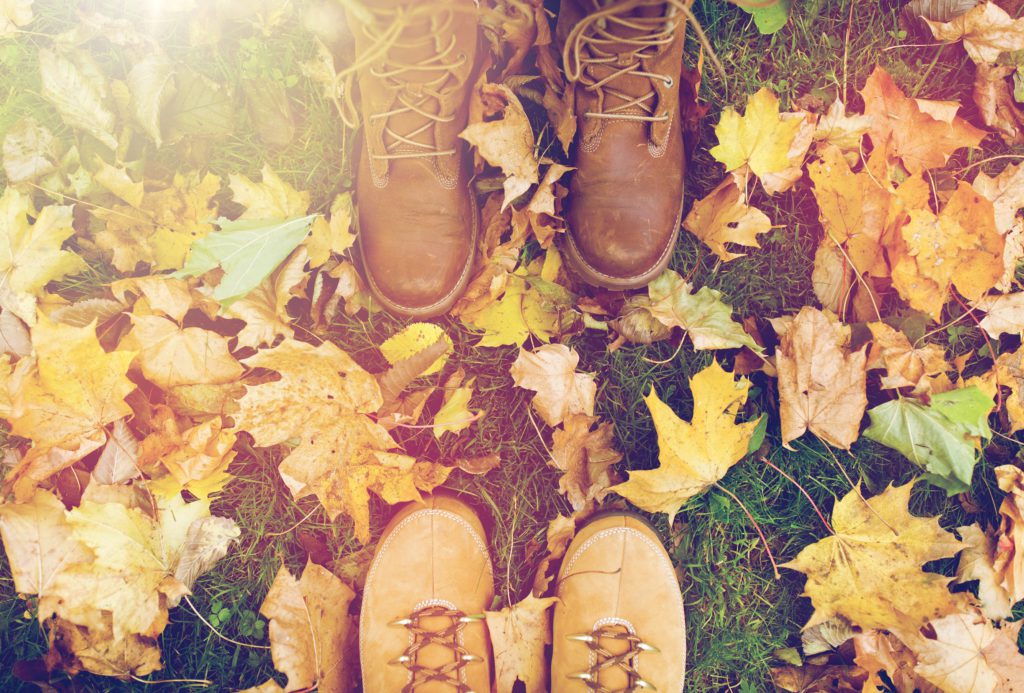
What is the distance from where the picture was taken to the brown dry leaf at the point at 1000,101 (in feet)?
5.16

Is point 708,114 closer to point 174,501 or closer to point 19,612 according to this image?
point 174,501

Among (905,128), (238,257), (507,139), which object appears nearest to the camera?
(238,257)

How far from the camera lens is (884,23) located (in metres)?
1.60

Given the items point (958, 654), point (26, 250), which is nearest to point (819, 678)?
point (958, 654)

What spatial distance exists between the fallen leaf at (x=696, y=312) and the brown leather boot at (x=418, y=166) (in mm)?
480

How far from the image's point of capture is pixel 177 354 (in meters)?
1.46

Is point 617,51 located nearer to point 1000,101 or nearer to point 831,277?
point 831,277

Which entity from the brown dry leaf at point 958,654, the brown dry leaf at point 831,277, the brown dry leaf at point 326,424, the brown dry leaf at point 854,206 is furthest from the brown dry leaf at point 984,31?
the brown dry leaf at point 326,424

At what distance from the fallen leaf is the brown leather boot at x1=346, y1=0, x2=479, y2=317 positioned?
480 mm

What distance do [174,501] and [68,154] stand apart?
888 mm

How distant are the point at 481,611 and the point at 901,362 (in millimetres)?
1215

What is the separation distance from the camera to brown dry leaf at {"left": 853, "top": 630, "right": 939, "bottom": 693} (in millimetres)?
1552

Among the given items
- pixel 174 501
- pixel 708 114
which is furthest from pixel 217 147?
pixel 708 114

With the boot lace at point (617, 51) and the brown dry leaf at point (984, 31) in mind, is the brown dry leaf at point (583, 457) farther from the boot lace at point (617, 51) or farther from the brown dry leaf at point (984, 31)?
the brown dry leaf at point (984, 31)
